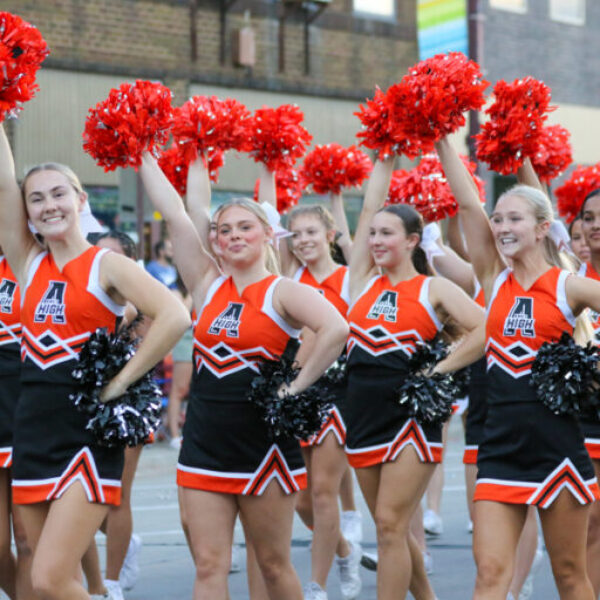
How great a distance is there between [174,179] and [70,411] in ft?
8.42

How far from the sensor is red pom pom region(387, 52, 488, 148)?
18.0 feet

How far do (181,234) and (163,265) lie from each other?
780 centimetres

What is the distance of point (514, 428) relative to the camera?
5.05 m

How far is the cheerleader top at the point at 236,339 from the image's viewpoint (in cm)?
525

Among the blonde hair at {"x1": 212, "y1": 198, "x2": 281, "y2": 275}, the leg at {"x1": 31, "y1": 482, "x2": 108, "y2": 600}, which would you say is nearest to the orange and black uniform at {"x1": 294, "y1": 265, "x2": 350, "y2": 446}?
the blonde hair at {"x1": 212, "y1": 198, "x2": 281, "y2": 275}

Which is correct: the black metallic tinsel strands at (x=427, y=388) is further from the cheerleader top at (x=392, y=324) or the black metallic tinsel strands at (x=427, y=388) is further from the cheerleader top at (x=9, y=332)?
the cheerleader top at (x=9, y=332)

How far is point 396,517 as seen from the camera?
5.82m

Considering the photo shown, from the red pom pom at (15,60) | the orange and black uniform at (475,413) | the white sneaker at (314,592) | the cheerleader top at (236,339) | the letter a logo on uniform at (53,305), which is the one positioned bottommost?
the white sneaker at (314,592)

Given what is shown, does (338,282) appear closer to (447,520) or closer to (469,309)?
(469,309)

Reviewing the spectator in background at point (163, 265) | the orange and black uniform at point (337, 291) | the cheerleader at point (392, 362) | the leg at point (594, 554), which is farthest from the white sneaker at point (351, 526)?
the spectator in background at point (163, 265)

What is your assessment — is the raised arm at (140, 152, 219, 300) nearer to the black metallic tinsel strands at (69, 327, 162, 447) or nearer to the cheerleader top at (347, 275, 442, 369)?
the black metallic tinsel strands at (69, 327, 162, 447)

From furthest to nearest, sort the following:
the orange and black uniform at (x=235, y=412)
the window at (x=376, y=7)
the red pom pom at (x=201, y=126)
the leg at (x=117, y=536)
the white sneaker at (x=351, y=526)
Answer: the window at (x=376, y=7) < the white sneaker at (x=351, y=526) < the leg at (x=117, y=536) < the red pom pom at (x=201, y=126) < the orange and black uniform at (x=235, y=412)

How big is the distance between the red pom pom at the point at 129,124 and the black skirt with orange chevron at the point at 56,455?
1162 millimetres

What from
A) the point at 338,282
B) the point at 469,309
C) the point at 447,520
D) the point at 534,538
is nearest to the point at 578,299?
the point at 469,309
